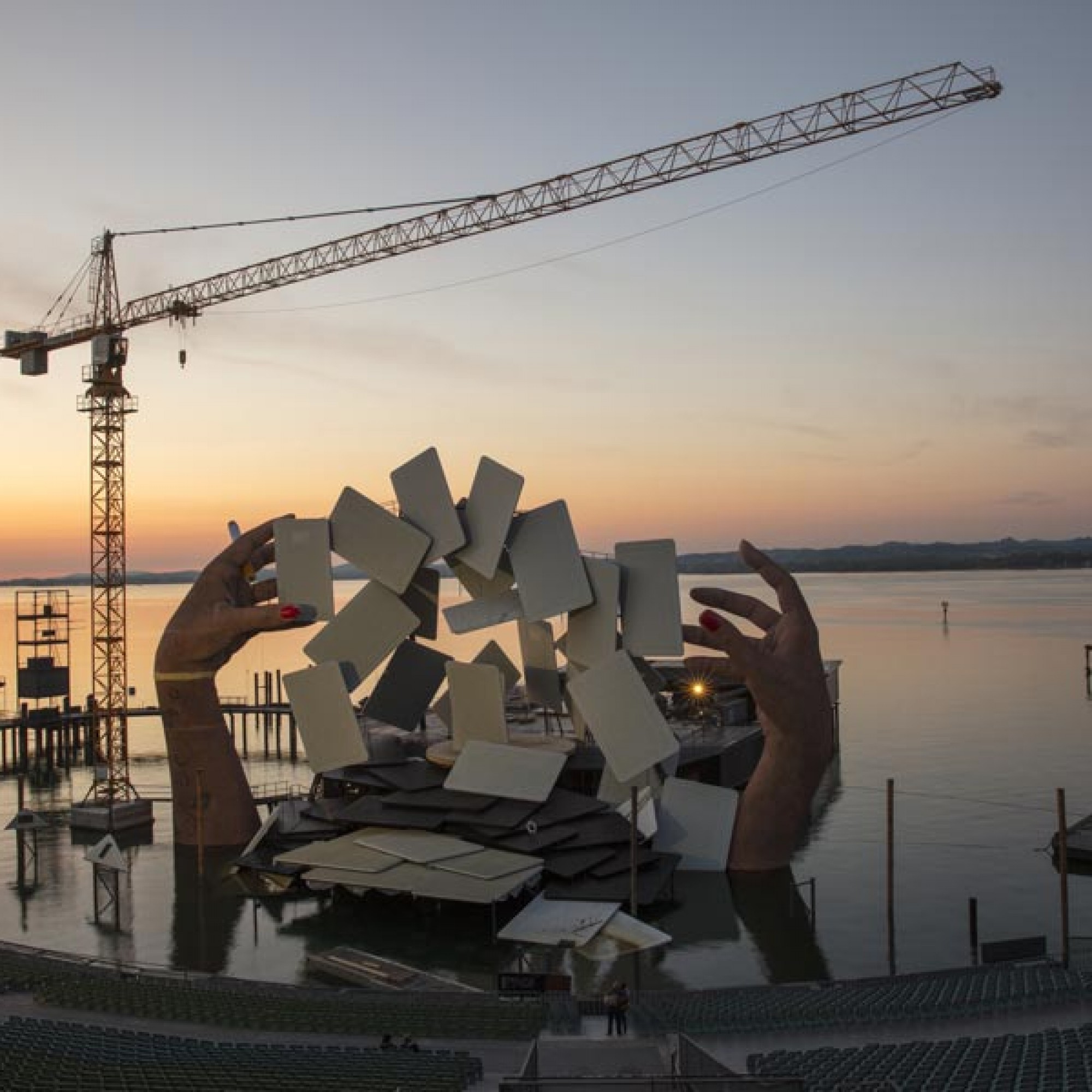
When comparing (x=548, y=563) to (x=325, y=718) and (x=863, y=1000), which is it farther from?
(x=863, y=1000)

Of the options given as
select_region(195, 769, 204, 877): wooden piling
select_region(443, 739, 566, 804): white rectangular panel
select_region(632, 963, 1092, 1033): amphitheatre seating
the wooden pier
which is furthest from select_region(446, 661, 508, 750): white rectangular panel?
the wooden pier

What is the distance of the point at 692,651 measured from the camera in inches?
5266

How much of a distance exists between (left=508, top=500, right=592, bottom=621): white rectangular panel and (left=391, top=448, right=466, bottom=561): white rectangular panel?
1850 millimetres

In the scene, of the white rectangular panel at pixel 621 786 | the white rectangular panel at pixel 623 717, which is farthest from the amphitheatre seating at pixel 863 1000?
the white rectangular panel at pixel 621 786

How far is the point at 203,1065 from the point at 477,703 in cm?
1923

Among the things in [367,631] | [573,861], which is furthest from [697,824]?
[367,631]

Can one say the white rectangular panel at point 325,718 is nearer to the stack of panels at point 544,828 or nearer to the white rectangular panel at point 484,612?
the stack of panels at point 544,828

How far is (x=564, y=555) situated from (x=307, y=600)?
792cm

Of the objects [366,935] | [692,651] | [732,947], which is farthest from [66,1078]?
[692,651]

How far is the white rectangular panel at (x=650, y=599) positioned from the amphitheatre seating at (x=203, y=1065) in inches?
724

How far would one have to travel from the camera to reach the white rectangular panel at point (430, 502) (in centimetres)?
3500

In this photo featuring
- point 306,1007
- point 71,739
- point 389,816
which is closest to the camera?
point 306,1007

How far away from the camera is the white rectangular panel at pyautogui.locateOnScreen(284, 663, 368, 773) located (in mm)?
34188

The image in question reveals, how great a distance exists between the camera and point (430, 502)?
3531 centimetres
